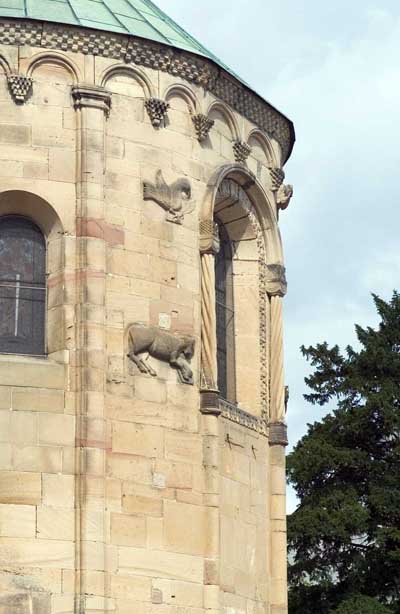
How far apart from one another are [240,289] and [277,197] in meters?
1.92

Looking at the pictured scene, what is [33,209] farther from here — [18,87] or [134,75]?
[134,75]

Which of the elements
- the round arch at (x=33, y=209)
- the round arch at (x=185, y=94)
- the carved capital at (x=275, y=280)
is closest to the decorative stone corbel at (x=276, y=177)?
the carved capital at (x=275, y=280)

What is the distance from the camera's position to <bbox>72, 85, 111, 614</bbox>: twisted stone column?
22.8 metres

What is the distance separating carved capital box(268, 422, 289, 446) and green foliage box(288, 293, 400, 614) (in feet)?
48.4

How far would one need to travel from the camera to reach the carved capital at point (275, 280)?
27.4 m

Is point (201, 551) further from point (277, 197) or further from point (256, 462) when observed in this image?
point (277, 197)

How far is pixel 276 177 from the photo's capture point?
91.5 feet

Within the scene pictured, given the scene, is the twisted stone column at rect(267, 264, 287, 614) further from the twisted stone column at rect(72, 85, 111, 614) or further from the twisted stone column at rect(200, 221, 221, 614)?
the twisted stone column at rect(72, 85, 111, 614)

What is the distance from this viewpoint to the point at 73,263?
24.1m

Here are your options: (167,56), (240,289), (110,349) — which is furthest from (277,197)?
(110,349)

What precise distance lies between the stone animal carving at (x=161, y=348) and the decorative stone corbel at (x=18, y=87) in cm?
382

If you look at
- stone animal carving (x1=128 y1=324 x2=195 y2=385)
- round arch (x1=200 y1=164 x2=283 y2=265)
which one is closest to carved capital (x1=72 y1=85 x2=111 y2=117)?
round arch (x1=200 y1=164 x2=283 y2=265)

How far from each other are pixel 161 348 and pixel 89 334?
1.23 metres

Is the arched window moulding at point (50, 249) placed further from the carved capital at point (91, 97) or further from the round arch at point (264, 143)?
the round arch at point (264, 143)
